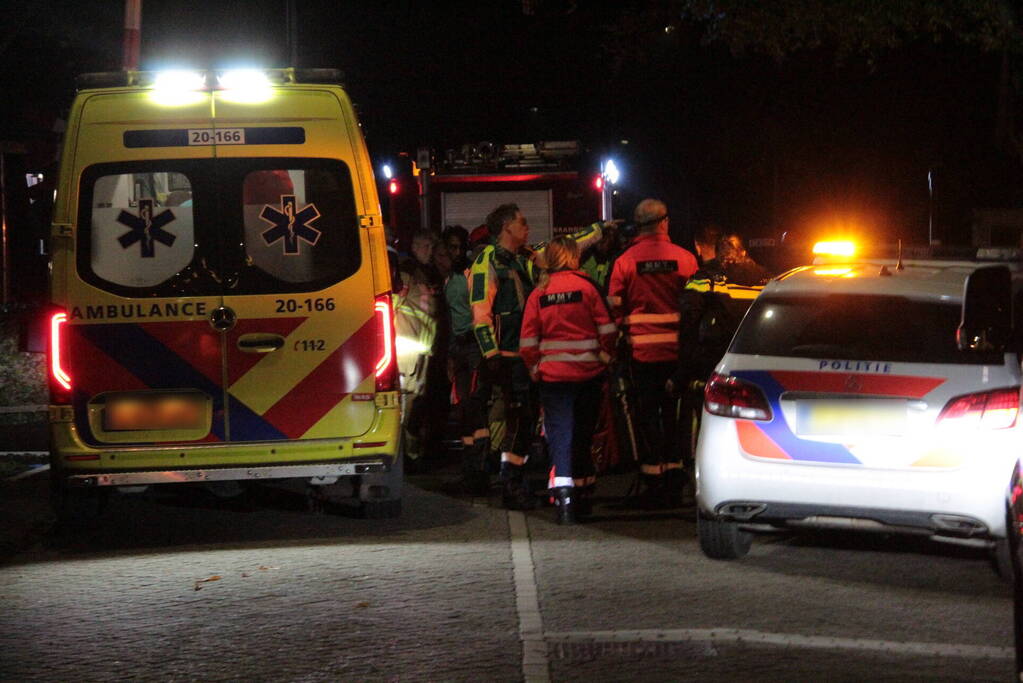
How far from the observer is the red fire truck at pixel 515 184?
20641 millimetres

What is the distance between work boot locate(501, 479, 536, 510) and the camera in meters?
9.60

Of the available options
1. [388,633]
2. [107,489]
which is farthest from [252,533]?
[388,633]

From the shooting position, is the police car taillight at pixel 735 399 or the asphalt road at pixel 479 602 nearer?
the asphalt road at pixel 479 602

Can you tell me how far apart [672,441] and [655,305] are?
88cm

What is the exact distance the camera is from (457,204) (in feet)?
A: 68.5

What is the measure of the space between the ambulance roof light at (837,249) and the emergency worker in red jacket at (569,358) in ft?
4.25

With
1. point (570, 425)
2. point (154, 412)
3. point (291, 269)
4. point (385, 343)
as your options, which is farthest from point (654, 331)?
point (154, 412)

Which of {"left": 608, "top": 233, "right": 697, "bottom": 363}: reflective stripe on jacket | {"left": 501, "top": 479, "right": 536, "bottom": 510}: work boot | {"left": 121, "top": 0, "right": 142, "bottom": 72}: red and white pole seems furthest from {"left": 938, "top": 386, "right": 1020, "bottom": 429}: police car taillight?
{"left": 121, "top": 0, "right": 142, "bottom": 72}: red and white pole

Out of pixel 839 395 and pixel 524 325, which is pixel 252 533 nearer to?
pixel 524 325

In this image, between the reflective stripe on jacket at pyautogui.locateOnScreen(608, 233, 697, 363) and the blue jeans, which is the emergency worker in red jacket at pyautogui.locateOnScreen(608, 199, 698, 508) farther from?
the blue jeans

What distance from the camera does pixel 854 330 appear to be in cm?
766

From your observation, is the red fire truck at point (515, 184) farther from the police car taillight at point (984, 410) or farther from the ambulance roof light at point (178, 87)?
the police car taillight at point (984, 410)

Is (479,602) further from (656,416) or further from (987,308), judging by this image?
(656,416)

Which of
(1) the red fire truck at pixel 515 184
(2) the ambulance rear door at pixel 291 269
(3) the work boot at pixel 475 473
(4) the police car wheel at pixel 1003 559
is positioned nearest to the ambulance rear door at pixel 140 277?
(2) the ambulance rear door at pixel 291 269
